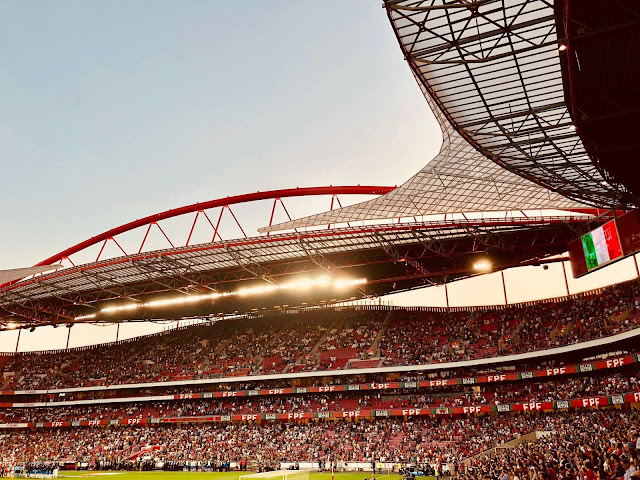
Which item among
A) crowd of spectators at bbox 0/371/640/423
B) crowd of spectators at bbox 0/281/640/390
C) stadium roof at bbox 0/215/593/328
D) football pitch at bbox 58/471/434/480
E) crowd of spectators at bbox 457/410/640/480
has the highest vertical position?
stadium roof at bbox 0/215/593/328

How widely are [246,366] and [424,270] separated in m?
21.8

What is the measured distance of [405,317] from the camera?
56.6 meters

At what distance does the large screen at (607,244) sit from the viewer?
2691 cm

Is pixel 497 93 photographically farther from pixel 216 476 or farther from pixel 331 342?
pixel 331 342

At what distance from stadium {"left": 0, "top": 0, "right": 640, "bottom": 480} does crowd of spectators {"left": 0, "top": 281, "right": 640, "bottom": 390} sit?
247 mm

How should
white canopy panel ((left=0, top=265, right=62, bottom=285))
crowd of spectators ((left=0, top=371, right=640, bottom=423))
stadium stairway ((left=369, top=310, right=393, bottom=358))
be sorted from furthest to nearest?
stadium stairway ((left=369, top=310, right=393, bottom=358)), white canopy panel ((left=0, top=265, right=62, bottom=285)), crowd of spectators ((left=0, top=371, right=640, bottom=423))

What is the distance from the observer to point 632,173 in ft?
67.5

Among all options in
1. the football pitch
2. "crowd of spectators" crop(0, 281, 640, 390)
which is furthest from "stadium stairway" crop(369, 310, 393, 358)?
the football pitch

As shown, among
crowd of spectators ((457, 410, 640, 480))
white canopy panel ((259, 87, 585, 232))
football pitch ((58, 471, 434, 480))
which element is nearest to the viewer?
crowd of spectators ((457, 410, 640, 480))

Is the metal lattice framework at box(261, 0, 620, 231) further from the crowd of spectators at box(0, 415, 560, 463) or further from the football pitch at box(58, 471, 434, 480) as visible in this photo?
the crowd of spectators at box(0, 415, 560, 463)

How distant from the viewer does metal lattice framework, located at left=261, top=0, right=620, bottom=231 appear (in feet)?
45.8

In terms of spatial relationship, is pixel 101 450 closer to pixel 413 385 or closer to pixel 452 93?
pixel 413 385

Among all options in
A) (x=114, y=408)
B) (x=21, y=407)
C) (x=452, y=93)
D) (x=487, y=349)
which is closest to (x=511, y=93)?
(x=452, y=93)

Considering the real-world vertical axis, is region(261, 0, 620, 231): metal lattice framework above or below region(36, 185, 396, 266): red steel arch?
below
